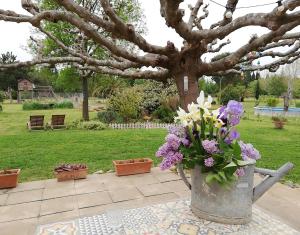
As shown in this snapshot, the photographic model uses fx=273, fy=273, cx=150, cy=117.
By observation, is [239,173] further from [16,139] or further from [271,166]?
[16,139]

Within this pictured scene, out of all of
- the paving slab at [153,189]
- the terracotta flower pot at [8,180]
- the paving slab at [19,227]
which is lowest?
the paving slab at [19,227]

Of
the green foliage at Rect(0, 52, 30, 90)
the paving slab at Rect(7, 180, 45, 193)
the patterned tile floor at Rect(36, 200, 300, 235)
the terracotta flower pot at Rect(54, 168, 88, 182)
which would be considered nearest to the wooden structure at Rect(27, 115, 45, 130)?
the paving slab at Rect(7, 180, 45, 193)

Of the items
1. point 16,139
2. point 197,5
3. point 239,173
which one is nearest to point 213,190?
point 239,173

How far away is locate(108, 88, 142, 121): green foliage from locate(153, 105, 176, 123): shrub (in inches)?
44.7

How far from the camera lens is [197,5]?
4.12m

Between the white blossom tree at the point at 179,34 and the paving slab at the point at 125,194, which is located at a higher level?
the white blossom tree at the point at 179,34

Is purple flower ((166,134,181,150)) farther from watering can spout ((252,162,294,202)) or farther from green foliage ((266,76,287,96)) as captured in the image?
green foliage ((266,76,287,96))

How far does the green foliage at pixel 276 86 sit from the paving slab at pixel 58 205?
128ft

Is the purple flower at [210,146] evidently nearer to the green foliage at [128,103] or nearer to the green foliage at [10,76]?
the green foliage at [128,103]

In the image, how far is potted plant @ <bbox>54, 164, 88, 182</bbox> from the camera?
502 cm

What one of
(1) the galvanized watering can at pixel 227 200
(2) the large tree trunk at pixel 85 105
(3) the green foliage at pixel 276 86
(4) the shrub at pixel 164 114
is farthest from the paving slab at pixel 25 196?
(3) the green foliage at pixel 276 86

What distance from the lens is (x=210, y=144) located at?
90.7 inches

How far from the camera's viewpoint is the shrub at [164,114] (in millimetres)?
14852

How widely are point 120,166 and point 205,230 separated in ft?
10.0
